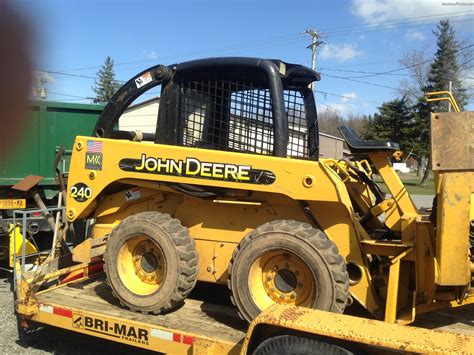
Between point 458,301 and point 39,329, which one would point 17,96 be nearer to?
point 458,301

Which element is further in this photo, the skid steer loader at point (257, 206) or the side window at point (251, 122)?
the side window at point (251, 122)

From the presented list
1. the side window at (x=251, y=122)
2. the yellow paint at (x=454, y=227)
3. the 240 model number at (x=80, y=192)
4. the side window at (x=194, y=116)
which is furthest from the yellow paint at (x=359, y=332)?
the 240 model number at (x=80, y=192)

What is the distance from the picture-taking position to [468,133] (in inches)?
119

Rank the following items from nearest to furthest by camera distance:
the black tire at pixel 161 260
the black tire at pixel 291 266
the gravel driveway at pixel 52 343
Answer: the black tire at pixel 291 266, the black tire at pixel 161 260, the gravel driveway at pixel 52 343

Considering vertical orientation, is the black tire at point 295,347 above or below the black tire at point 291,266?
below

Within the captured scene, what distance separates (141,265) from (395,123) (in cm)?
3664

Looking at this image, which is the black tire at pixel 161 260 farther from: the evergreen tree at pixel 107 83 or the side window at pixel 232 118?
the evergreen tree at pixel 107 83

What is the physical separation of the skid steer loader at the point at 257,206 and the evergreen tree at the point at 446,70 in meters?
37.0

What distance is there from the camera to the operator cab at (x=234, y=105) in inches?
149

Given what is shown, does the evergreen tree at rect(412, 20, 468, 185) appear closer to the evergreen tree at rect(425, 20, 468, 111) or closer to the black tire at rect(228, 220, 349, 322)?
the evergreen tree at rect(425, 20, 468, 111)

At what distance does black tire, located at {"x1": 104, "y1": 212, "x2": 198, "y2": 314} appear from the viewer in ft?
12.3

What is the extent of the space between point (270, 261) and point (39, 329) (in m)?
2.79

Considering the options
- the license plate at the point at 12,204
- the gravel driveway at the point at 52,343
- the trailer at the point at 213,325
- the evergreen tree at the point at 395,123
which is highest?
the evergreen tree at the point at 395,123

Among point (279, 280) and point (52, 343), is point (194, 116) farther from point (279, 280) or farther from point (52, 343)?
point (52, 343)
